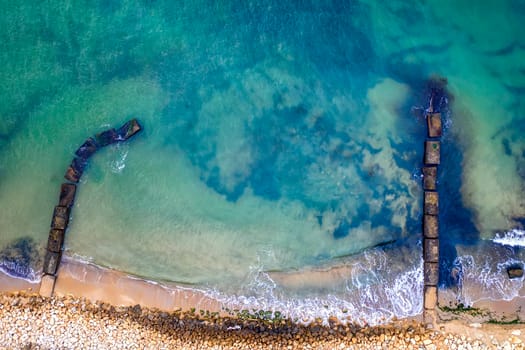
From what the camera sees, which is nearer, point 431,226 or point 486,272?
point 431,226

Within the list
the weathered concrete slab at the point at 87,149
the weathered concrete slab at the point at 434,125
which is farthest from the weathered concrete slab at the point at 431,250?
the weathered concrete slab at the point at 87,149

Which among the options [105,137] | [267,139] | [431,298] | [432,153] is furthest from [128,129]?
[431,298]

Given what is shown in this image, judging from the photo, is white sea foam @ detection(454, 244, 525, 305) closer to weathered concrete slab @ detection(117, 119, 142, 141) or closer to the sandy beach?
the sandy beach

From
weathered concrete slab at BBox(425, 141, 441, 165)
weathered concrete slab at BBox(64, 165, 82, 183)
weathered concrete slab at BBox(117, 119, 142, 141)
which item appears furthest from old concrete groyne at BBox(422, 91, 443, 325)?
weathered concrete slab at BBox(64, 165, 82, 183)

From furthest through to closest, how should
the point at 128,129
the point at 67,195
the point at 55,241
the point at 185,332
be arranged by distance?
the point at 128,129 < the point at 67,195 < the point at 55,241 < the point at 185,332

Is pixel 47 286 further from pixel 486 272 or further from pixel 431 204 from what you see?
pixel 486 272

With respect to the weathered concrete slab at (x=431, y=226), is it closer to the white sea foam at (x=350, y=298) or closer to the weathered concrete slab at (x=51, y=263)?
the white sea foam at (x=350, y=298)

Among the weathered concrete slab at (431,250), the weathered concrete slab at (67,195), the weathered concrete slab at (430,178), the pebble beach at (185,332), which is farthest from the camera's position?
the weathered concrete slab at (67,195)
